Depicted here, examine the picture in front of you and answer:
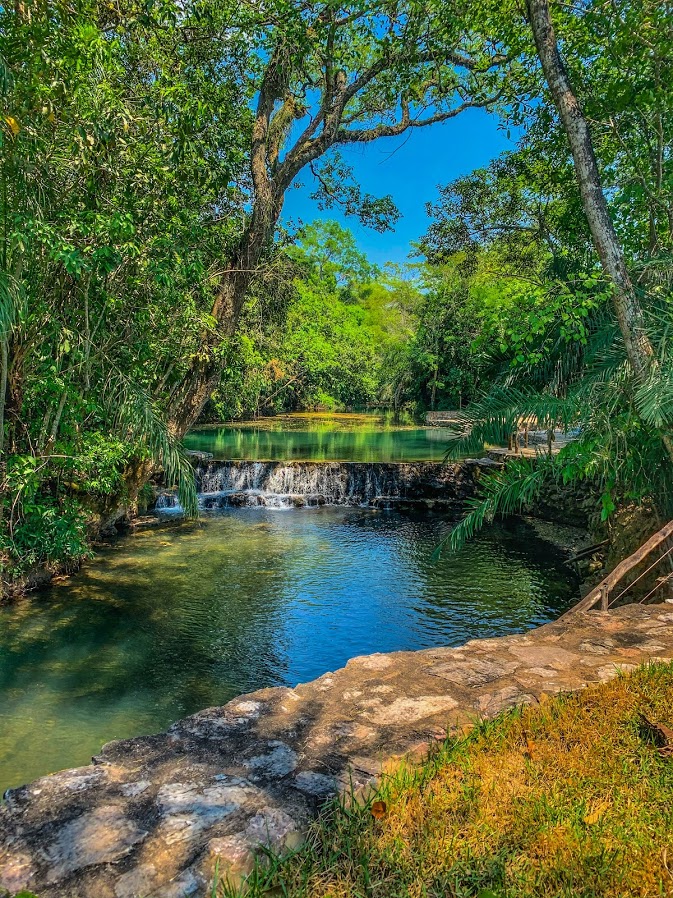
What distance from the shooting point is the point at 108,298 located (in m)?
6.09

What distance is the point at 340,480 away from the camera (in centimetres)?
1584

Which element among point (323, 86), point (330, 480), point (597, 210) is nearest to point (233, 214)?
point (323, 86)

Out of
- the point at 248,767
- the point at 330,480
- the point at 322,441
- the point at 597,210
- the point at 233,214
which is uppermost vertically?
the point at 233,214

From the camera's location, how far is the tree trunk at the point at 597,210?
4852mm

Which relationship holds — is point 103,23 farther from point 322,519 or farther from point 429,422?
point 429,422

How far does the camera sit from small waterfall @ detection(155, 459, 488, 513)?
51.4 feet

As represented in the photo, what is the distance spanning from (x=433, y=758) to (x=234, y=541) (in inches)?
374

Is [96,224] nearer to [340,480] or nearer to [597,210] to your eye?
[597,210]

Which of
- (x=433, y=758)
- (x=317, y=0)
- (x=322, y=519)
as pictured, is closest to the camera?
(x=433, y=758)

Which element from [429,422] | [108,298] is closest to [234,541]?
[108,298]

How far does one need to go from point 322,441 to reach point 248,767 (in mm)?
21949

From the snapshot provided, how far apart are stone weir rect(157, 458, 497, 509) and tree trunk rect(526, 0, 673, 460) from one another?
1089 cm

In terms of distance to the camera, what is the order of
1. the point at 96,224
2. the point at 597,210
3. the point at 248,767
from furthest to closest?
the point at 96,224 → the point at 597,210 → the point at 248,767

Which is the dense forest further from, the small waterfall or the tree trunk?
the small waterfall
